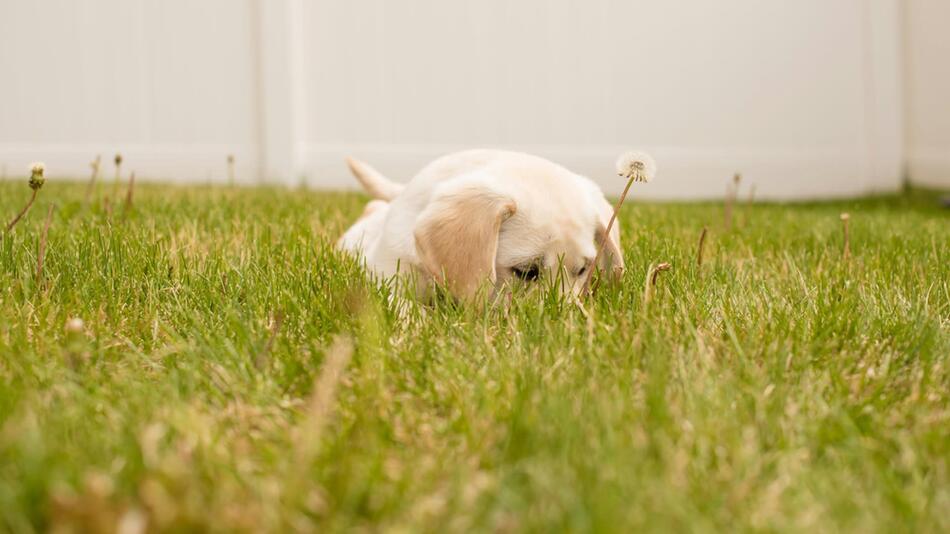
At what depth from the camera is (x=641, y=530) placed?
0.92m

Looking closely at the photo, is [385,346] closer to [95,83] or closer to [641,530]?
[641,530]

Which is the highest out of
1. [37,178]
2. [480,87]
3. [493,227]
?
[480,87]

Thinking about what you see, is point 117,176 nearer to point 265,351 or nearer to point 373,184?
point 373,184

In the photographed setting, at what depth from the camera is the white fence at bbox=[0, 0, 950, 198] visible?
7312 mm

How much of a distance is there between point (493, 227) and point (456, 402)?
803 millimetres

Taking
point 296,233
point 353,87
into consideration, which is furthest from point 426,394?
point 353,87

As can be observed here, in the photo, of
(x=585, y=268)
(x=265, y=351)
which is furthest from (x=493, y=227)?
(x=265, y=351)

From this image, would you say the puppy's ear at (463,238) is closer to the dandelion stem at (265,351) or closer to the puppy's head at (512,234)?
the puppy's head at (512,234)

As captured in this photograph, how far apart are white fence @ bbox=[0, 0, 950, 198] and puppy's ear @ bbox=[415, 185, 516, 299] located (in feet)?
17.4

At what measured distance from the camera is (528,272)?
7.60ft

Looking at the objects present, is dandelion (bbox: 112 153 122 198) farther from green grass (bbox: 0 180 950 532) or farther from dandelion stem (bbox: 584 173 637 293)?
dandelion stem (bbox: 584 173 637 293)

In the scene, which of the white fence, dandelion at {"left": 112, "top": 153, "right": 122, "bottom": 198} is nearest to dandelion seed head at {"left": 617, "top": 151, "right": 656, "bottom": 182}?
dandelion at {"left": 112, "top": 153, "right": 122, "bottom": 198}

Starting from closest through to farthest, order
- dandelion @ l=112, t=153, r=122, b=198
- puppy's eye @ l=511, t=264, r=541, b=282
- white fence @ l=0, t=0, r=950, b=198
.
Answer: puppy's eye @ l=511, t=264, r=541, b=282 → dandelion @ l=112, t=153, r=122, b=198 → white fence @ l=0, t=0, r=950, b=198

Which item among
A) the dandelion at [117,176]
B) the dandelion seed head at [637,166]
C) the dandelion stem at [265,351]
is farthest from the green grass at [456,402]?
the dandelion at [117,176]
